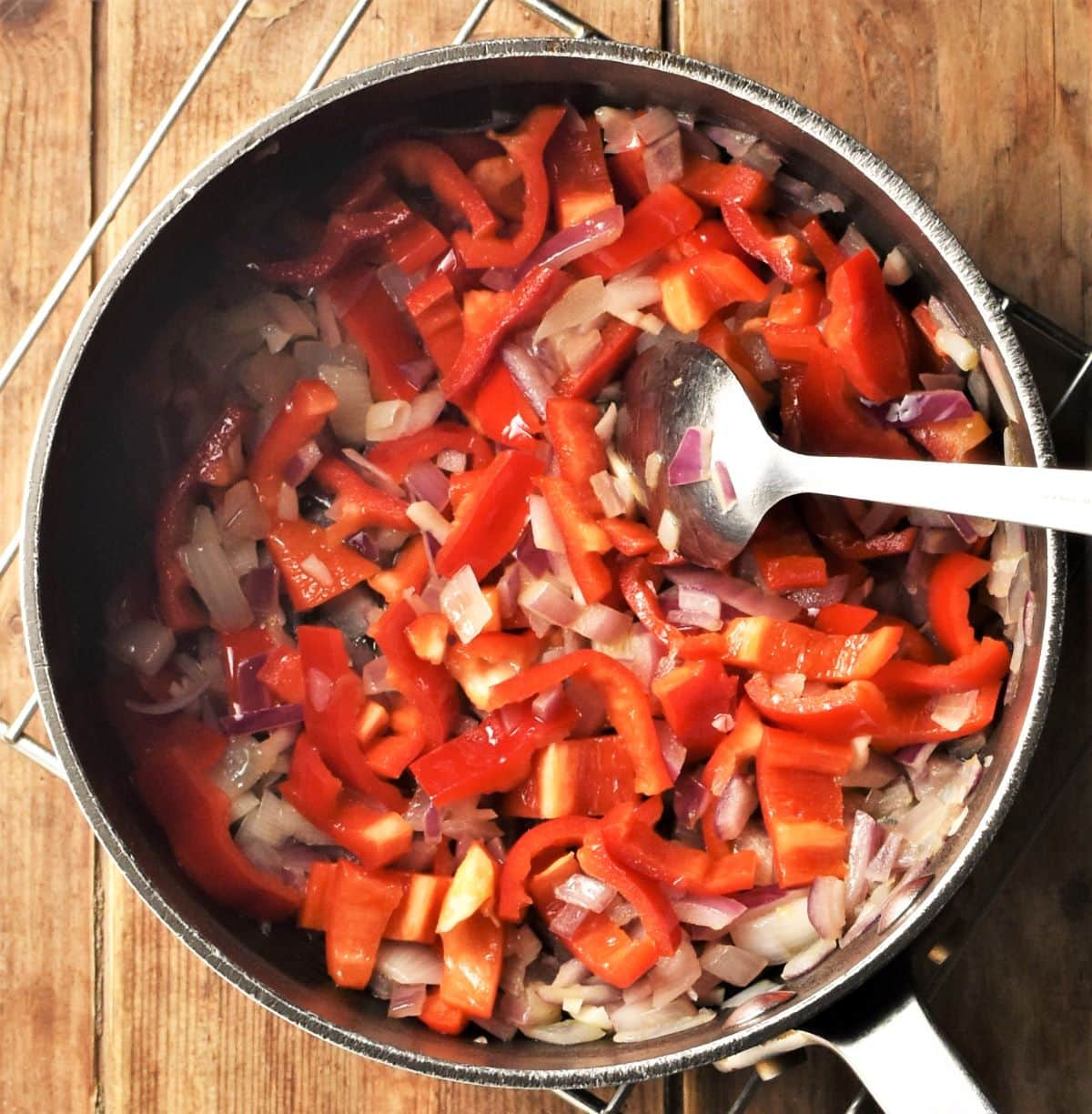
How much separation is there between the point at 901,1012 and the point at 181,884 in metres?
0.86

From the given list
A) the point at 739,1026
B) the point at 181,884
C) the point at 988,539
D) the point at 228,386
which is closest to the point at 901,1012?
the point at 739,1026

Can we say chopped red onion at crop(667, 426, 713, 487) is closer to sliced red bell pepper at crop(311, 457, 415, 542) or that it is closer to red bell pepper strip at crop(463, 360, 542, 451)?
red bell pepper strip at crop(463, 360, 542, 451)

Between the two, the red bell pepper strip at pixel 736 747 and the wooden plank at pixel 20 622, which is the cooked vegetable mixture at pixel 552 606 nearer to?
the red bell pepper strip at pixel 736 747

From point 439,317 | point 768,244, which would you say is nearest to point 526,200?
point 439,317

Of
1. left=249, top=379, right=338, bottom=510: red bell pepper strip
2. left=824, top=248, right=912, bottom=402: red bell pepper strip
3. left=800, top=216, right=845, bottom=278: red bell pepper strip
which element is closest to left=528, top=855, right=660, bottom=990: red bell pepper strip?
left=249, top=379, right=338, bottom=510: red bell pepper strip

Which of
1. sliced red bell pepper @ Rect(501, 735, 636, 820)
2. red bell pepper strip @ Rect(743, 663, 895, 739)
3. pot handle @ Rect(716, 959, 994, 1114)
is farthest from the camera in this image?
sliced red bell pepper @ Rect(501, 735, 636, 820)

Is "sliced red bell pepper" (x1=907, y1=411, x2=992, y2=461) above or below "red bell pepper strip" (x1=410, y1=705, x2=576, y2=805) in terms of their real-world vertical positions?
above

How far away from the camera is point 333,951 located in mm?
1554

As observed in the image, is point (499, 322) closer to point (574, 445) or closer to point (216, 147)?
point (574, 445)

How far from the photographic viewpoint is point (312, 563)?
1.65 metres

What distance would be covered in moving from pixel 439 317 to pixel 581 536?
0.36 meters

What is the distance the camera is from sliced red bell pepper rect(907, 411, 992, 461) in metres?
1.49

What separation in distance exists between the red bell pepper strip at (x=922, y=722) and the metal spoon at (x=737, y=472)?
0.27 metres

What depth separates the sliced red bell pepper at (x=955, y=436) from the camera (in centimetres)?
149
